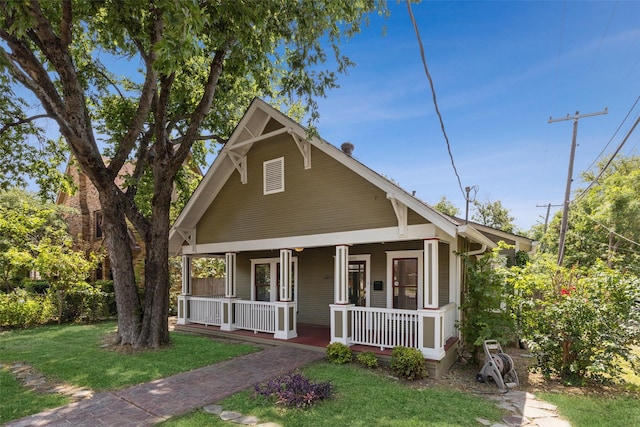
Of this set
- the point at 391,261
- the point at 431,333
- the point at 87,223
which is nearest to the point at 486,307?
the point at 431,333

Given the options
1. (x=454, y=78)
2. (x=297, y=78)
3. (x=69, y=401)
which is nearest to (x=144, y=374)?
(x=69, y=401)

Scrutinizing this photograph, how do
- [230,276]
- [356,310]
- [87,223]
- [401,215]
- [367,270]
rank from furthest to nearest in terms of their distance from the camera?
[87,223] < [230,276] < [367,270] < [356,310] < [401,215]

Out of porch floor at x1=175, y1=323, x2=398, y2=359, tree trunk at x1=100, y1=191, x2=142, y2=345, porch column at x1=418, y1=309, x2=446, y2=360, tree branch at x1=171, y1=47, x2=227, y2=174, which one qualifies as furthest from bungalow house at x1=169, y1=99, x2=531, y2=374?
tree trunk at x1=100, y1=191, x2=142, y2=345

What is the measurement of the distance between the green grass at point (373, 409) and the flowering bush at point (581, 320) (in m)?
2.36

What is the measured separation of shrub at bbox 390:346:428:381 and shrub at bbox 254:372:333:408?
1.60 meters

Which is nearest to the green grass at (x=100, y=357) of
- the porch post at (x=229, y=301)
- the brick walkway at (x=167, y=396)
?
the brick walkway at (x=167, y=396)

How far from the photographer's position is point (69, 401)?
6027 mm

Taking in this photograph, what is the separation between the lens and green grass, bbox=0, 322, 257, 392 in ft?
24.0

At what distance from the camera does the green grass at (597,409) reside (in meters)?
5.38

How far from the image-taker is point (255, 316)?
35.6 ft

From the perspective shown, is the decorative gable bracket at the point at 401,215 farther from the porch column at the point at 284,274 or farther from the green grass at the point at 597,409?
the green grass at the point at 597,409

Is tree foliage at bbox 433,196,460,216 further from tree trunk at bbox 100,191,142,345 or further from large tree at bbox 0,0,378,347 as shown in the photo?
tree trunk at bbox 100,191,142,345

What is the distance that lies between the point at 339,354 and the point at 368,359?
69 cm

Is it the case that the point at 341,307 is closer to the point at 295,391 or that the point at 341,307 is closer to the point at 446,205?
the point at 295,391
